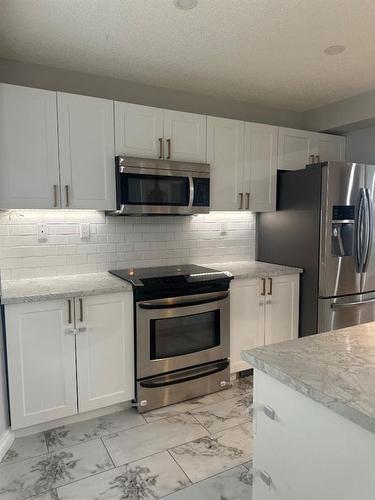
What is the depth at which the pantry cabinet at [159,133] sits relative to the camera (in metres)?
2.73

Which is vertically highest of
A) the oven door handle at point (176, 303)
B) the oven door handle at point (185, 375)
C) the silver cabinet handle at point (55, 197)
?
the silver cabinet handle at point (55, 197)

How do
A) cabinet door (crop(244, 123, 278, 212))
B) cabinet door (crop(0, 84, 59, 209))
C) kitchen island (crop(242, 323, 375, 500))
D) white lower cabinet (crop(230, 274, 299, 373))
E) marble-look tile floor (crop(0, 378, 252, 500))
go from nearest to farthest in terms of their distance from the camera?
kitchen island (crop(242, 323, 375, 500)) < marble-look tile floor (crop(0, 378, 252, 500)) < cabinet door (crop(0, 84, 59, 209)) < white lower cabinet (crop(230, 274, 299, 373)) < cabinet door (crop(244, 123, 278, 212))

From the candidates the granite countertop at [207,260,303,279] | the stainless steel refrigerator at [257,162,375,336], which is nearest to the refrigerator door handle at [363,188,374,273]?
the stainless steel refrigerator at [257,162,375,336]

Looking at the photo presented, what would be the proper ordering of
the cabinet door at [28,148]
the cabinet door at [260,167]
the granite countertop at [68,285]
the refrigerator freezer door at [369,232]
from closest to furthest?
the granite countertop at [68,285] → the cabinet door at [28,148] → the refrigerator freezer door at [369,232] → the cabinet door at [260,167]

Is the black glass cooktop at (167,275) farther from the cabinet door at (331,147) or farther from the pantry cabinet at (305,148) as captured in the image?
the cabinet door at (331,147)

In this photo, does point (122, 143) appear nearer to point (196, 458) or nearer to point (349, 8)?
point (349, 8)

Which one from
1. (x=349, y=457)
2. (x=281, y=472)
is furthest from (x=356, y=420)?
(x=281, y=472)

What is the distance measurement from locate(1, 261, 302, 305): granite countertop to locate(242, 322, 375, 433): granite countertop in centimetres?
140

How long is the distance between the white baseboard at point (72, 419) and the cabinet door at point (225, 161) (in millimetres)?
1776

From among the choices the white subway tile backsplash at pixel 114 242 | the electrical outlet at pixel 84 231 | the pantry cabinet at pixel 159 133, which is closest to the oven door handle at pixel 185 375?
the white subway tile backsplash at pixel 114 242

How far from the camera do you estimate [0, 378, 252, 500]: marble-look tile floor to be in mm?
1854

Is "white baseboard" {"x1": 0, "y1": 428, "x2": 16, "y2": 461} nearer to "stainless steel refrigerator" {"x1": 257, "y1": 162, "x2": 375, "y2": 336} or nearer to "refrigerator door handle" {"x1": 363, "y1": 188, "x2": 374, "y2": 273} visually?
"stainless steel refrigerator" {"x1": 257, "y1": 162, "x2": 375, "y2": 336}

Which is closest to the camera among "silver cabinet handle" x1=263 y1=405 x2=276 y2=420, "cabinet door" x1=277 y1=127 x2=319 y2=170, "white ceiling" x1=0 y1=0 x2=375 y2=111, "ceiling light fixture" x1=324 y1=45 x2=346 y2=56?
"silver cabinet handle" x1=263 y1=405 x2=276 y2=420

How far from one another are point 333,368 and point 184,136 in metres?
2.31
